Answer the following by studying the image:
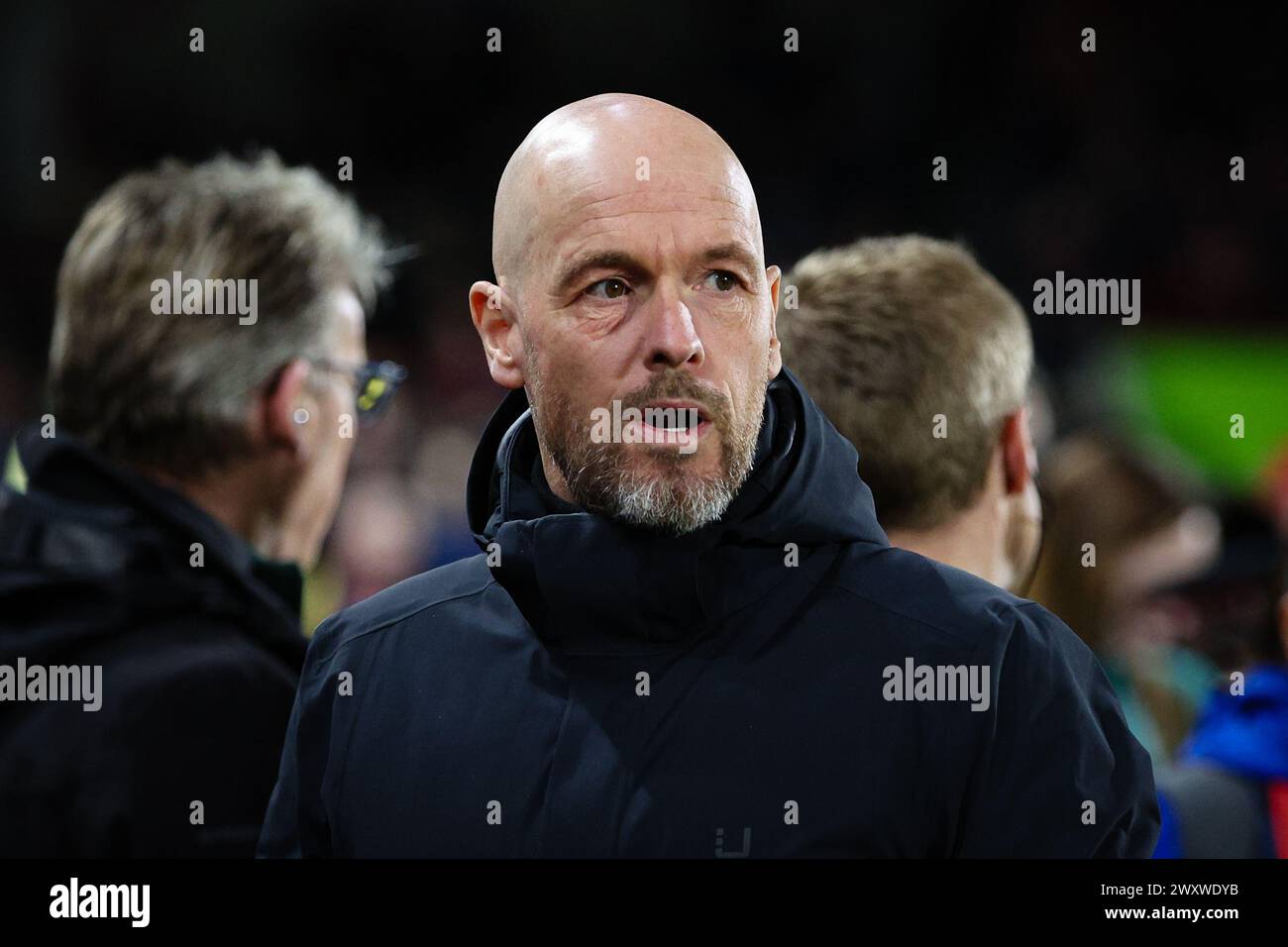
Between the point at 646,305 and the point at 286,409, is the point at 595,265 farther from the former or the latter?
the point at 286,409

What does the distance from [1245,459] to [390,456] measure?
11.0 ft

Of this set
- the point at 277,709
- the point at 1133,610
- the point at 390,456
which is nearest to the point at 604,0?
the point at 390,456

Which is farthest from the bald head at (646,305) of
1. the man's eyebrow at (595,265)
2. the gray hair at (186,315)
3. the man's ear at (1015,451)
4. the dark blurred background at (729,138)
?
the dark blurred background at (729,138)

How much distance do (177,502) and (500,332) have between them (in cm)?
59

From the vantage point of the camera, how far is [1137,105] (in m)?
5.07

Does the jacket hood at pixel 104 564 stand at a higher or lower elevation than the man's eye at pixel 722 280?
lower

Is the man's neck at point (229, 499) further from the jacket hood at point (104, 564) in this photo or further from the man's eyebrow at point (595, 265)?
the man's eyebrow at point (595, 265)

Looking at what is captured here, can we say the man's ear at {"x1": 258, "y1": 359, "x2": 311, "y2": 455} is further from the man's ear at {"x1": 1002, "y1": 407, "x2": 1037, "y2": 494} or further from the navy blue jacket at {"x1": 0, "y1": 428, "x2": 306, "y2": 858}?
the man's ear at {"x1": 1002, "y1": 407, "x2": 1037, "y2": 494}

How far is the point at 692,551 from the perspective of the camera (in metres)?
1.71

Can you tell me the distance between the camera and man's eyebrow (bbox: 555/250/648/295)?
1771 mm

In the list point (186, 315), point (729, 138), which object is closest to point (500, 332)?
point (186, 315)

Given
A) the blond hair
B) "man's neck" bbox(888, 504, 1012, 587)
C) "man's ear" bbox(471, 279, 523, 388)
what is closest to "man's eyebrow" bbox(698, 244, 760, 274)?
"man's ear" bbox(471, 279, 523, 388)

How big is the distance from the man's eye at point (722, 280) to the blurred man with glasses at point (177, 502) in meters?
0.78

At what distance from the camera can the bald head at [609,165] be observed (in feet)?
5.84
